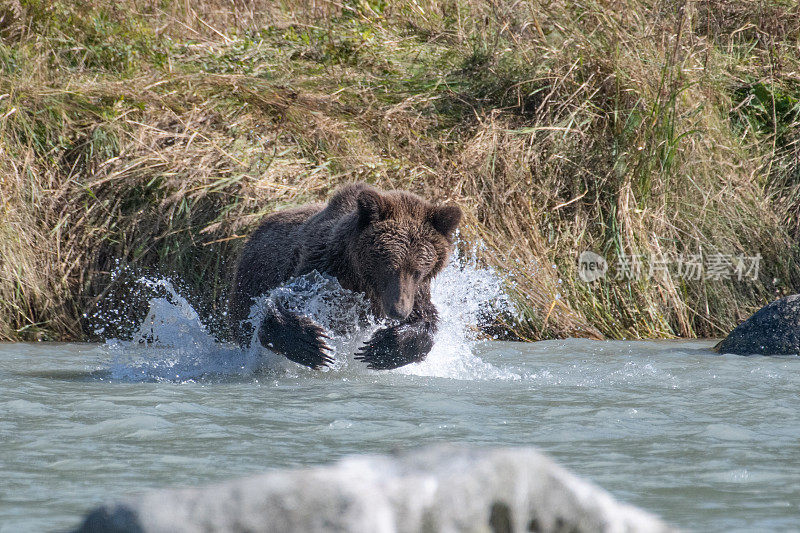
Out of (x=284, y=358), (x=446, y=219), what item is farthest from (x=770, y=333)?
(x=284, y=358)

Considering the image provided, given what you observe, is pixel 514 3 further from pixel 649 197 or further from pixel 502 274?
pixel 502 274

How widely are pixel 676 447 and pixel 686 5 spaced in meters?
7.07

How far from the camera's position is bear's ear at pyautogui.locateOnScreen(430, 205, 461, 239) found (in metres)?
5.93

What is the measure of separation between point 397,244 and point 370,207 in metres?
0.29

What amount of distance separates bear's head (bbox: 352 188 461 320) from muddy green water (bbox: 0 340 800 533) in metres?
0.57

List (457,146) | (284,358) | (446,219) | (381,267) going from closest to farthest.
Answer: (381,267)
(446,219)
(284,358)
(457,146)

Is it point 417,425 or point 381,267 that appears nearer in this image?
point 417,425

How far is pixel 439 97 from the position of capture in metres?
10.4

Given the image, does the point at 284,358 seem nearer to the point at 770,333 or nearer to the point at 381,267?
the point at 381,267

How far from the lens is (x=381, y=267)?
5809 millimetres

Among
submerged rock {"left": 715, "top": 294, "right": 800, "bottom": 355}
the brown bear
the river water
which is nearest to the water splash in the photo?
the river water

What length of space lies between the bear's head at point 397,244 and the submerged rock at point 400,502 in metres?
3.55

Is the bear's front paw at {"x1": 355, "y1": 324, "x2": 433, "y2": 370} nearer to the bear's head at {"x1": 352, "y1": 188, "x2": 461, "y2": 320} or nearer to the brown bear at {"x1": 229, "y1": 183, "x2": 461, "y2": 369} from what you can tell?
the brown bear at {"x1": 229, "y1": 183, "x2": 461, "y2": 369}

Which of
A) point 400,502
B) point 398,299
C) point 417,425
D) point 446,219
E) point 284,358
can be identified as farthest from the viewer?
point 284,358
